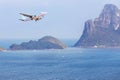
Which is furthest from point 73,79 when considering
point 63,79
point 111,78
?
point 111,78

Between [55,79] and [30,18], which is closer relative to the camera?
[30,18]

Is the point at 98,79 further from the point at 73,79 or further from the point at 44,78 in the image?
the point at 44,78

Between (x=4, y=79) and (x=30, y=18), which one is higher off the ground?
(x=30, y=18)

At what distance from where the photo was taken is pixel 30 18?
15.8 meters

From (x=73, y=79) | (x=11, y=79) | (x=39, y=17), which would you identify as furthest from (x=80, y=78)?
(x=39, y=17)

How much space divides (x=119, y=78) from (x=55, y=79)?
64.5 ft

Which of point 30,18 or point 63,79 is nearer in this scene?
point 30,18

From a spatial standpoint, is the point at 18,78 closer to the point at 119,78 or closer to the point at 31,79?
the point at 31,79

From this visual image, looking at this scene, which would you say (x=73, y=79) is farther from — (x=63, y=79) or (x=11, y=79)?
(x=11, y=79)

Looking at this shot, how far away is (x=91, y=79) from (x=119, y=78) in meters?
9.07

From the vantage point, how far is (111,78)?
135m

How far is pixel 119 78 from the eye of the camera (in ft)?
436

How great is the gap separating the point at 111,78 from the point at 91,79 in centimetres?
636

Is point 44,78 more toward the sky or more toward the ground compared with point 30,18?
more toward the ground
